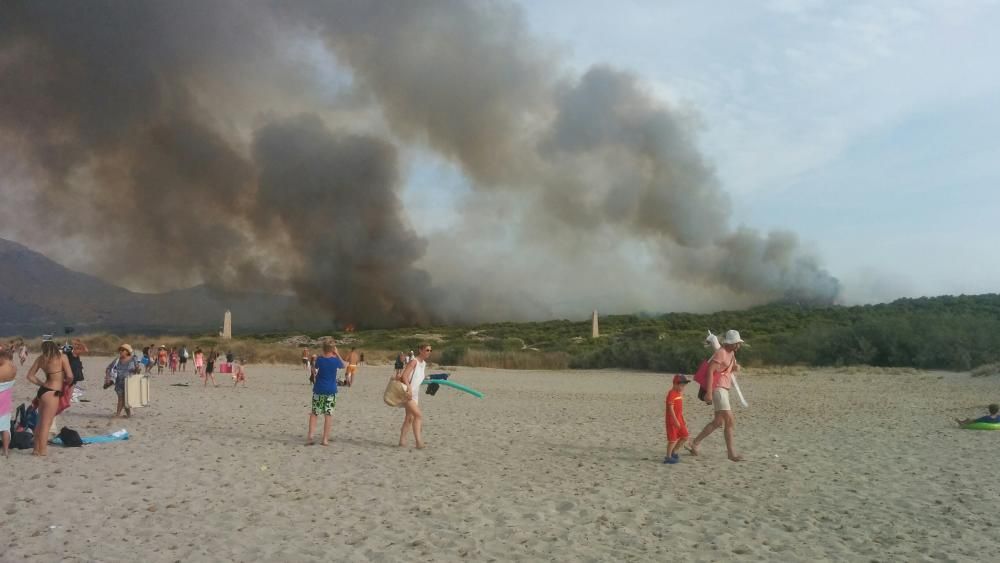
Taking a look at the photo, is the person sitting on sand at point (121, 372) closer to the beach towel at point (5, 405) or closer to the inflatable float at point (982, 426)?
the beach towel at point (5, 405)

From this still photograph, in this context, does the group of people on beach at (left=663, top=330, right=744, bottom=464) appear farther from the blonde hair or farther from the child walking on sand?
the child walking on sand

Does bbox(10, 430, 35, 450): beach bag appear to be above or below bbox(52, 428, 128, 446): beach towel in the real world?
above

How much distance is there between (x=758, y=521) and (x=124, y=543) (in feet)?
18.9

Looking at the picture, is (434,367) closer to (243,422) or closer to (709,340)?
(243,422)

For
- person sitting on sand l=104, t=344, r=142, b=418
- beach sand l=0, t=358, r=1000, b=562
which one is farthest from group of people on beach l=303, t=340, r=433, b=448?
person sitting on sand l=104, t=344, r=142, b=418

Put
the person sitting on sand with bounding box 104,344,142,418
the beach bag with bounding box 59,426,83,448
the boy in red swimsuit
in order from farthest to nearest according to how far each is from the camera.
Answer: the person sitting on sand with bounding box 104,344,142,418, the beach bag with bounding box 59,426,83,448, the boy in red swimsuit

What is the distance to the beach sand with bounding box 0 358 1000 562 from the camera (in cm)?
679

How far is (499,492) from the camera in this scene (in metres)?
9.17

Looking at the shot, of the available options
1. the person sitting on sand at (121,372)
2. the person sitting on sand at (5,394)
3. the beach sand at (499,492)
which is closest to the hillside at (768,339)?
the beach sand at (499,492)

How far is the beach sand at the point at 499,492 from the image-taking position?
6.79 metres

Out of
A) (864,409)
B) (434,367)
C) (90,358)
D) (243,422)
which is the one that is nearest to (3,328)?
(90,358)

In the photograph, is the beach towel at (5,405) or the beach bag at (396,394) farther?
the beach bag at (396,394)

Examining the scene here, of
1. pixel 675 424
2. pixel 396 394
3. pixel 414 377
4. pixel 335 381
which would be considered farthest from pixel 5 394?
pixel 675 424

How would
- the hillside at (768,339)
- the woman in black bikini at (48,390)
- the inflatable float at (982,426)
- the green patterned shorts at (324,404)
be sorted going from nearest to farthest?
the woman in black bikini at (48,390) < the green patterned shorts at (324,404) < the inflatable float at (982,426) < the hillside at (768,339)
